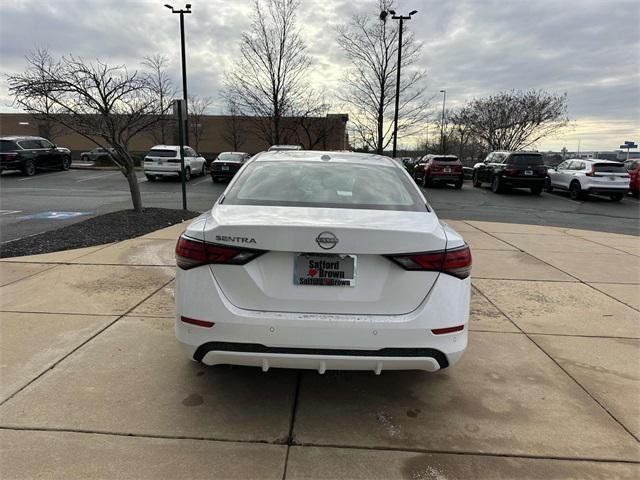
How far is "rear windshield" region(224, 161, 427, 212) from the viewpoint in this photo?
3.19 meters

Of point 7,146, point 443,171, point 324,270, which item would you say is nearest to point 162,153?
point 7,146

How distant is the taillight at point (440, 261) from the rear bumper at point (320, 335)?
6 centimetres

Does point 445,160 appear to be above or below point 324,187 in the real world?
above

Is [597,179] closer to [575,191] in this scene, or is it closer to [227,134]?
[575,191]

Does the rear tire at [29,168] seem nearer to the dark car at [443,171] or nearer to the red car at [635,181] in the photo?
the dark car at [443,171]

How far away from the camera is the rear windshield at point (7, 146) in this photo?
74.8 feet

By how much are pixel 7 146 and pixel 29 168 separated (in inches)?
53.3

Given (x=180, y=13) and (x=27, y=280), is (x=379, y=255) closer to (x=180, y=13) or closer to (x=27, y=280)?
(x=27, y=280)

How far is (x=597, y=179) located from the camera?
63.1 feet

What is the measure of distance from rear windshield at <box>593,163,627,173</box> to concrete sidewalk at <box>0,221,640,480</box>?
16.6 meters

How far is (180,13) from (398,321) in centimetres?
2375

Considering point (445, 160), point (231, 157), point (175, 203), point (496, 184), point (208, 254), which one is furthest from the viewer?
point (231, 157)

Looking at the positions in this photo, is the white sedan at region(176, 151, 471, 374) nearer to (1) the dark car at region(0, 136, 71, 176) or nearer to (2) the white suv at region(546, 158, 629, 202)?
(2) the white suv at region(546, 158, 629, 202)

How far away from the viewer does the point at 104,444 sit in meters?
2.69
